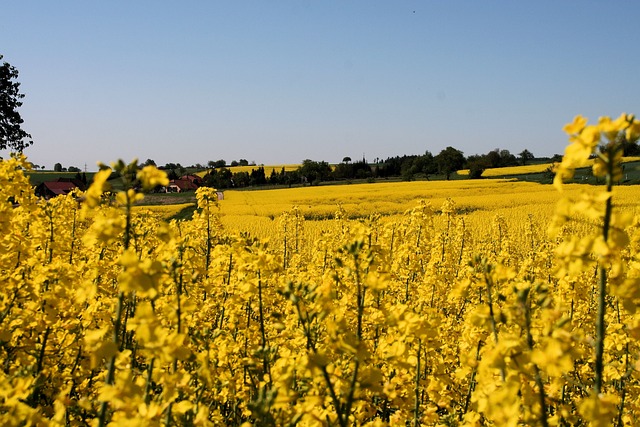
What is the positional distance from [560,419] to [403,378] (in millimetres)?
1348

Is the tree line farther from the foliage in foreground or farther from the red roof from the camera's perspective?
the foliage in foreground

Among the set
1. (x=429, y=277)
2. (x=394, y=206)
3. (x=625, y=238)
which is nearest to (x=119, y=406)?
(x=625, y=238)

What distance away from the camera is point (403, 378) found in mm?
3879

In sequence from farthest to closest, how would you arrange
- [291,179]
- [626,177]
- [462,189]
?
[291,179]
[626,177]
[462,189]

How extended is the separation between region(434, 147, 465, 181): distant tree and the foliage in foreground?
60.5m

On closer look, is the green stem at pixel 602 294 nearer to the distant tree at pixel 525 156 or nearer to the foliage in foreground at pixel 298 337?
the foliage in foreground at pixel 298 337

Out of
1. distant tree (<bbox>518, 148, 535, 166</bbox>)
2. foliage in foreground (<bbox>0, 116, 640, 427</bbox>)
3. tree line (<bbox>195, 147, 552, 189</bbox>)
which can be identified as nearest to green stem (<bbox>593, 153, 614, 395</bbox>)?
foliage in foreground (<bbox>0, 116, 640, 427</bbox>)

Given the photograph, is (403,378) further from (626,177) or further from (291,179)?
(291,179)

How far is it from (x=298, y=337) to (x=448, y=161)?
64890 millimetres

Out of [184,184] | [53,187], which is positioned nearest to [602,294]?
[53,187]

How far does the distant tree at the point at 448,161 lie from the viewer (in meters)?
65.5

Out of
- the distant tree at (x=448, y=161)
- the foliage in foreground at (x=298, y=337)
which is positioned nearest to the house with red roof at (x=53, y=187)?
the foliage in foreground at (x=298, y=337)

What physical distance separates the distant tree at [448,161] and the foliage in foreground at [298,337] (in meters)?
60.5

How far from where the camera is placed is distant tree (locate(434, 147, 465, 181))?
Result: 6550 cm
